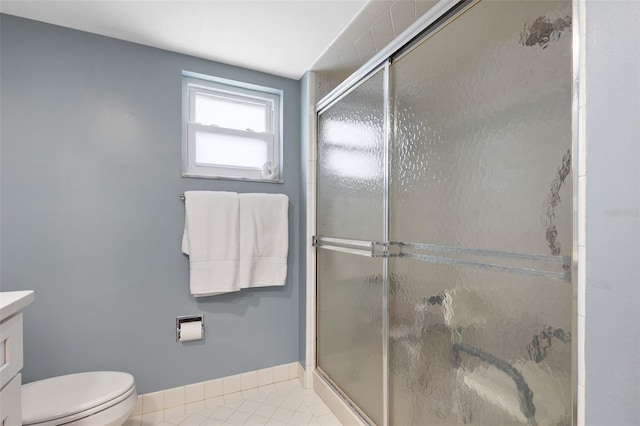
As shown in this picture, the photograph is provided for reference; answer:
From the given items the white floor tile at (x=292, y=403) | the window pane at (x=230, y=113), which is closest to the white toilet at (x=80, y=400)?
the white floor tile at (x=292, y=403)

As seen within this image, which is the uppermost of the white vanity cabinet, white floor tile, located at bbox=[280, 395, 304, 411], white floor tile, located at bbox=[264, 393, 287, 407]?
the white vanity cabinet

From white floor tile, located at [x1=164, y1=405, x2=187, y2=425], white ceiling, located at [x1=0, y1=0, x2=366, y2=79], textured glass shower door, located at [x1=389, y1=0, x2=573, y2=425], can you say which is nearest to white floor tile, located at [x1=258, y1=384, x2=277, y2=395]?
white floor tile, located at [x1=164, y1=405, x2=187, y2=425]

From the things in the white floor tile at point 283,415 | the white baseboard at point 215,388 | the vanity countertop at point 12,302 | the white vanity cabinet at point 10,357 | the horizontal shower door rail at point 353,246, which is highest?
the horizontal shower door rail at point 353,246

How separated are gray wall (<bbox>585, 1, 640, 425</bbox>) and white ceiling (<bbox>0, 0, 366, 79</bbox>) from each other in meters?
1.05

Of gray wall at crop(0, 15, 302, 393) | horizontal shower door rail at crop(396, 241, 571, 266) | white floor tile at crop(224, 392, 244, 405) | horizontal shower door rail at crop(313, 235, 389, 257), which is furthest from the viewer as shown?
white floor tile at crop(224, 392, 244, 405)

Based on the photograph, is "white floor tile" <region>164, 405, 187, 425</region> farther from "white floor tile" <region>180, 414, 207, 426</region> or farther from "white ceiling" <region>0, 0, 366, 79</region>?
"white ceiling" <region>0, 0, 366, 79</region>

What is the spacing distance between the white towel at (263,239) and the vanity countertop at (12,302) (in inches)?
40.2

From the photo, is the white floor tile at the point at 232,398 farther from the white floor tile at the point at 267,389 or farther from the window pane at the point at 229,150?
the window pane at the point at 229,150

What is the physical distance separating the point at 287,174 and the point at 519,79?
1.49m

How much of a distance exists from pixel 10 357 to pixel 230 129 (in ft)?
5.03

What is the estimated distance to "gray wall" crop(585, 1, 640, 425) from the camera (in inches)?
23.3

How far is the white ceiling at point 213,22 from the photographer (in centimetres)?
139

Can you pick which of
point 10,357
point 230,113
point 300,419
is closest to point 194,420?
point 300,419

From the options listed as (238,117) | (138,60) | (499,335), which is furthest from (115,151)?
(499,335)
